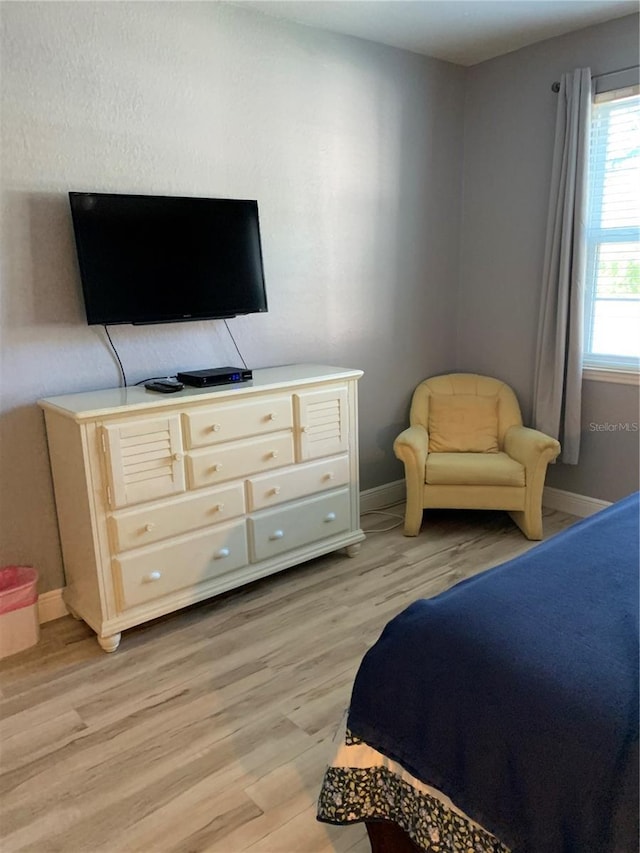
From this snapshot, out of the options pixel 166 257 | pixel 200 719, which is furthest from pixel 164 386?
pixel 200 719

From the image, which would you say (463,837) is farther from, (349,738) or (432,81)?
(432,81)

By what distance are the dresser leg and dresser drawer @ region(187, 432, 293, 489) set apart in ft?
2.09

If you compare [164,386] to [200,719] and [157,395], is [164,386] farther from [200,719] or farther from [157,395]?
[200,719]

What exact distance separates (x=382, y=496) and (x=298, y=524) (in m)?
1.04

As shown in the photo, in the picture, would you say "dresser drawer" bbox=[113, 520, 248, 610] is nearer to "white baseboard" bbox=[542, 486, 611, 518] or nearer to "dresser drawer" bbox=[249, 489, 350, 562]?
"dresser drawer" bbox=[249, 489, 350, 562]

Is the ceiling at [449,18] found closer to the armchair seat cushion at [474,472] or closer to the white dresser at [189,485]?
the white dresser at [189,485]

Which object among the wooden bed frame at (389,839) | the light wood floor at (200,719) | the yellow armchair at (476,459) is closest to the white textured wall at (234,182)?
the yellow armchair at (476,459)

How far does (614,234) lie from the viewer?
3361 millimetres

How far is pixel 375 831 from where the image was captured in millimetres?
1454

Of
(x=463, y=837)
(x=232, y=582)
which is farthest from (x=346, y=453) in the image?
(x=463, y=837)

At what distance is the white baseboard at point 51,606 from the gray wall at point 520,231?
2.73 metres

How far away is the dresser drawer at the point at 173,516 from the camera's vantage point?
7.91 ft

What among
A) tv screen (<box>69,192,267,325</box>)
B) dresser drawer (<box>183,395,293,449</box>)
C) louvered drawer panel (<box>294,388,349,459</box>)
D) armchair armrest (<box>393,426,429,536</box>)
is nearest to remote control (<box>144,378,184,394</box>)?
dresser drawer (<box>183,395,293,449</box>)

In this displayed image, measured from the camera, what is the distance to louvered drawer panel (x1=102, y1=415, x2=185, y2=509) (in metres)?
2.34
